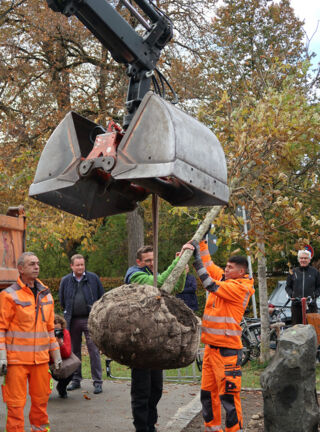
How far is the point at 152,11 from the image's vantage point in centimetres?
441

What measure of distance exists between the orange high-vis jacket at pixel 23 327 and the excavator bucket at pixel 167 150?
2277 mm

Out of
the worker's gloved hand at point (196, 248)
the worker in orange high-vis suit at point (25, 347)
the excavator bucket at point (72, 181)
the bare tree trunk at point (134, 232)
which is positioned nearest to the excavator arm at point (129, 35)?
the excavator bucket at point (72, 181)

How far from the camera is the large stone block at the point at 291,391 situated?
5457mm

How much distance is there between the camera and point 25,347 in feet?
17.3

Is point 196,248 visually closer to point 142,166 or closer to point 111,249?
point 142,166

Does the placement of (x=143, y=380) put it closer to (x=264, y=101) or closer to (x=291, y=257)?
(x=264, y=101)

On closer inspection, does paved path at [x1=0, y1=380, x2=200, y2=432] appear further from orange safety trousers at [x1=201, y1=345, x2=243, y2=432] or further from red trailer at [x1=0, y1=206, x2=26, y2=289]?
red trailer at [x1=0, y1=206, x2=26, y2=289]

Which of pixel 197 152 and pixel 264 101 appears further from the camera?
pixel 264 101

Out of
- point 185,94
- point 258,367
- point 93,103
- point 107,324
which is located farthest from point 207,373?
point 93,103

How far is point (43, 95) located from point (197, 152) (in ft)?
43.7

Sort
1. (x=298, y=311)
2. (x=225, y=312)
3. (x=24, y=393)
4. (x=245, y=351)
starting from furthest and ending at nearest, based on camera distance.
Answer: (x=245, y=351)
(x=298, y=311)
(x=225, y=312)
(x=24, y=393)

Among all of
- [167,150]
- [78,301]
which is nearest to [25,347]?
[78,301]

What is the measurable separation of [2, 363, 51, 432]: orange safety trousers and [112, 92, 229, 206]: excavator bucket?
2582mm

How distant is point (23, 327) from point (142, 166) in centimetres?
269
